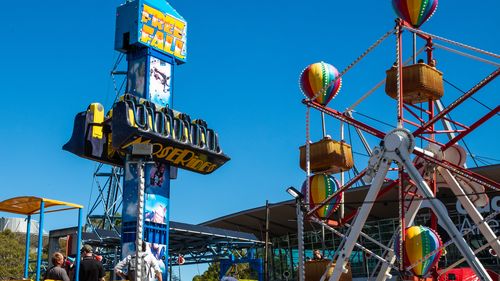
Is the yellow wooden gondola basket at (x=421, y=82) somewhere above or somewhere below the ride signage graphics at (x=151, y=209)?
above

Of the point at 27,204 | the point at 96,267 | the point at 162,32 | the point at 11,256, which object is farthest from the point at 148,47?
the point at 11,256

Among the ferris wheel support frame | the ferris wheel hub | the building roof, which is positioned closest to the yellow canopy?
the ferris wheel support frame

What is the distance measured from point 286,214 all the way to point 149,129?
74.7 ft

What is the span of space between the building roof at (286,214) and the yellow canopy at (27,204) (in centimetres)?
2377

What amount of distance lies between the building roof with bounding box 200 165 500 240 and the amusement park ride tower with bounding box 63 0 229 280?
13704 millimetres

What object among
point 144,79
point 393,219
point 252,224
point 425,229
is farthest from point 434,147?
point 252,224

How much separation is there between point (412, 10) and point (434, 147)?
383 centimetres

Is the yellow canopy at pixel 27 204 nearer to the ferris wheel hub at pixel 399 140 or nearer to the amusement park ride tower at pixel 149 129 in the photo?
the ferris wheel hub at pixel 399 140

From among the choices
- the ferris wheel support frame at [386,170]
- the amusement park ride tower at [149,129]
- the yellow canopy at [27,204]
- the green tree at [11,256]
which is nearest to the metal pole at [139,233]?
the yellow canopy at [27,204]

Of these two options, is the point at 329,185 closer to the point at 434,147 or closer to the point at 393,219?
the point at 434,147

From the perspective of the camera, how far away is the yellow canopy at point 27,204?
15047 mm

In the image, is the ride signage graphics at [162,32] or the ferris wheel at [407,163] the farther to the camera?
the ride signage graphics at [162,32]

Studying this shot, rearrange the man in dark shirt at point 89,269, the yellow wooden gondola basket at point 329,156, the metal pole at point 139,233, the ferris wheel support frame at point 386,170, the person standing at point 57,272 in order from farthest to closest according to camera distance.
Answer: the yellow wooden gondola basket at point 329,156, the ferris wheel support frame at point 386,170, the man in dark shirt at point 89,269, the person standing at point 57,272, the metal pole at point 139,233

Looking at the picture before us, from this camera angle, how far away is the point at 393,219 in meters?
43.5
